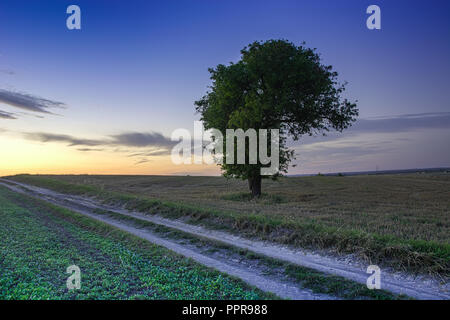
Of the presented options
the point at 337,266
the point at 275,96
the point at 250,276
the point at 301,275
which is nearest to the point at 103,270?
the point at 250,276

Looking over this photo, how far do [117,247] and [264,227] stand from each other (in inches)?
290

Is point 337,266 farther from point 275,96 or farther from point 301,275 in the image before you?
point 275,96

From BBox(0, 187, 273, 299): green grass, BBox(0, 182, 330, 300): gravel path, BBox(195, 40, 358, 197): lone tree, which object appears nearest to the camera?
BBox(0, 187, 273, 299): green grass

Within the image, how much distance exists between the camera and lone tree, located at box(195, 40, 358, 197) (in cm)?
2830

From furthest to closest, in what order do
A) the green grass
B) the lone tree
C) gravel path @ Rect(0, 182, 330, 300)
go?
1. the lone tree
2. gravel path @ Rect(0, 182, 330, 300)
3. the green grass

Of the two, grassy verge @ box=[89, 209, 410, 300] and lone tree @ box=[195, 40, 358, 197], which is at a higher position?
lone tree @ box=[195, 40, 358, 197]

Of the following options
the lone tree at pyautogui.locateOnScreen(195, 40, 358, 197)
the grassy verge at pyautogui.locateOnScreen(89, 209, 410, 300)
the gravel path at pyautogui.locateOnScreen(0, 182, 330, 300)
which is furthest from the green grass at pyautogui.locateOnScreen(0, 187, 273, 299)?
the lone tree at pyautogui.locateOnScreen(195, 40, 358, 197)

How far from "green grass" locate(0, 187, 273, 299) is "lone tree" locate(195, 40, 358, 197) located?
55.7 ft

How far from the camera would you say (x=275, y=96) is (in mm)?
28734

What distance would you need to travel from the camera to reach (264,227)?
1553 centimetres

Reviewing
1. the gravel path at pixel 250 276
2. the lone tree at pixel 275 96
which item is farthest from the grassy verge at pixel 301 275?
the lone tree at pixel 275 96

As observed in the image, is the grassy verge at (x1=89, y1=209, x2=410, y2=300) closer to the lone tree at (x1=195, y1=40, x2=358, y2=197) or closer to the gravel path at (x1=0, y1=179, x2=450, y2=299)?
the gravel path at (x1=0, y1=179, x2=450, y2=299)

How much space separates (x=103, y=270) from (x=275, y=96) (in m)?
23.2
